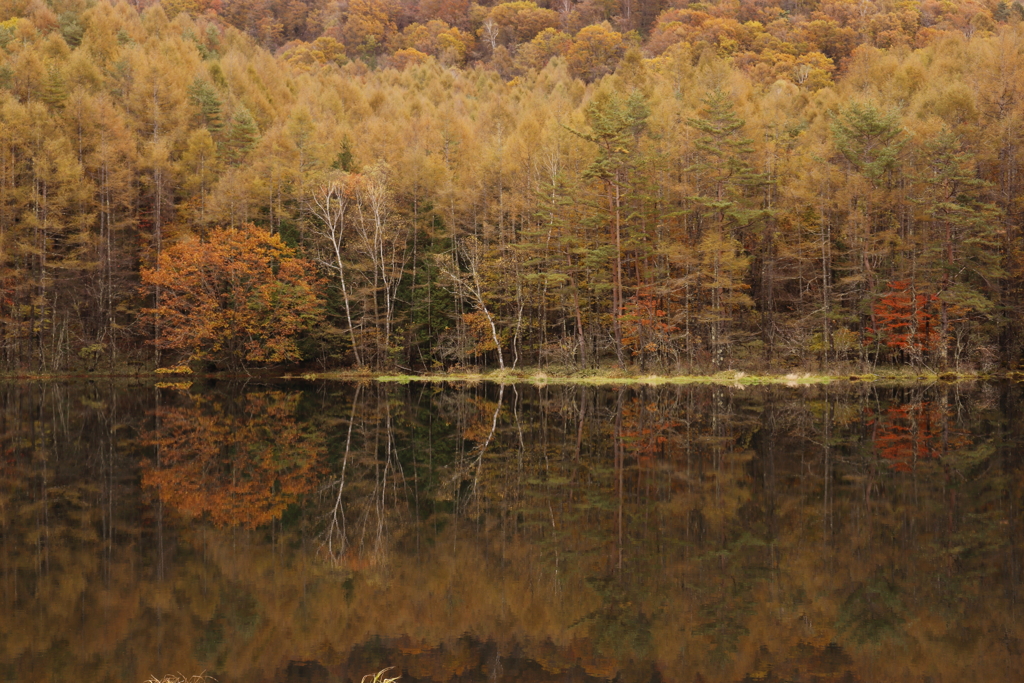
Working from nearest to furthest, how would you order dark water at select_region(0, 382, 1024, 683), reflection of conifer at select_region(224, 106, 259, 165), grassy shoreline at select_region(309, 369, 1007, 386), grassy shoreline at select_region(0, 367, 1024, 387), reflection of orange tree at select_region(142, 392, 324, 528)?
dark water at select_region(0, 382, 1024, 683) → reflection of orange tree at select_region(142, 392, 324, 528) → grassy shoreline at select_region(309, 369, 1007, 386) → grassy shoreline at select_region(0, 367, 1024, 387) → reflection of conifer at select_region(224, 106, 259, 165)

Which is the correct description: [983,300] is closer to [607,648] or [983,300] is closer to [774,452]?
[774,452]

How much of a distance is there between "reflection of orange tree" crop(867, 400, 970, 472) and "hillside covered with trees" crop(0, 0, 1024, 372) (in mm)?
13814

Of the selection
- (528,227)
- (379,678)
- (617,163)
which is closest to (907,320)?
(617,163)

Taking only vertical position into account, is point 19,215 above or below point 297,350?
above

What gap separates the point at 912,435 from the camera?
17688 mm

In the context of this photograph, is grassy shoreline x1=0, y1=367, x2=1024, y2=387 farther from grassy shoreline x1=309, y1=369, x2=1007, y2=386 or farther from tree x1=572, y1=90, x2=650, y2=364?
tree x1=572, y1=90, x2=650, y2=364

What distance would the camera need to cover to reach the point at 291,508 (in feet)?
38.2

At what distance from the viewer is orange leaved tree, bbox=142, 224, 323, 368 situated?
1567 inches

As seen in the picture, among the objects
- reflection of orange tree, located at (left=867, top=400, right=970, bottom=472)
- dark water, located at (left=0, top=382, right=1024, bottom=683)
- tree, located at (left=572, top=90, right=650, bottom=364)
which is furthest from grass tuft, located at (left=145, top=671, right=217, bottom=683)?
tree, located at (left=572, top=90, right=650, bottom=364)

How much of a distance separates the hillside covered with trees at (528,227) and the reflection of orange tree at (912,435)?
544 inches

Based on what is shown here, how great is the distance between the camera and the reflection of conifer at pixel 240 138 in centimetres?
4707

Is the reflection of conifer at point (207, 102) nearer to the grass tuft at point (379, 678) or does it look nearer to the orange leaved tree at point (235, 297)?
the orange leaved tree at point (235, 297)

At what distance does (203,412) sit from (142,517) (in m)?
13.5

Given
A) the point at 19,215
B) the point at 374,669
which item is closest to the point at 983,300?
the point at 374,669
